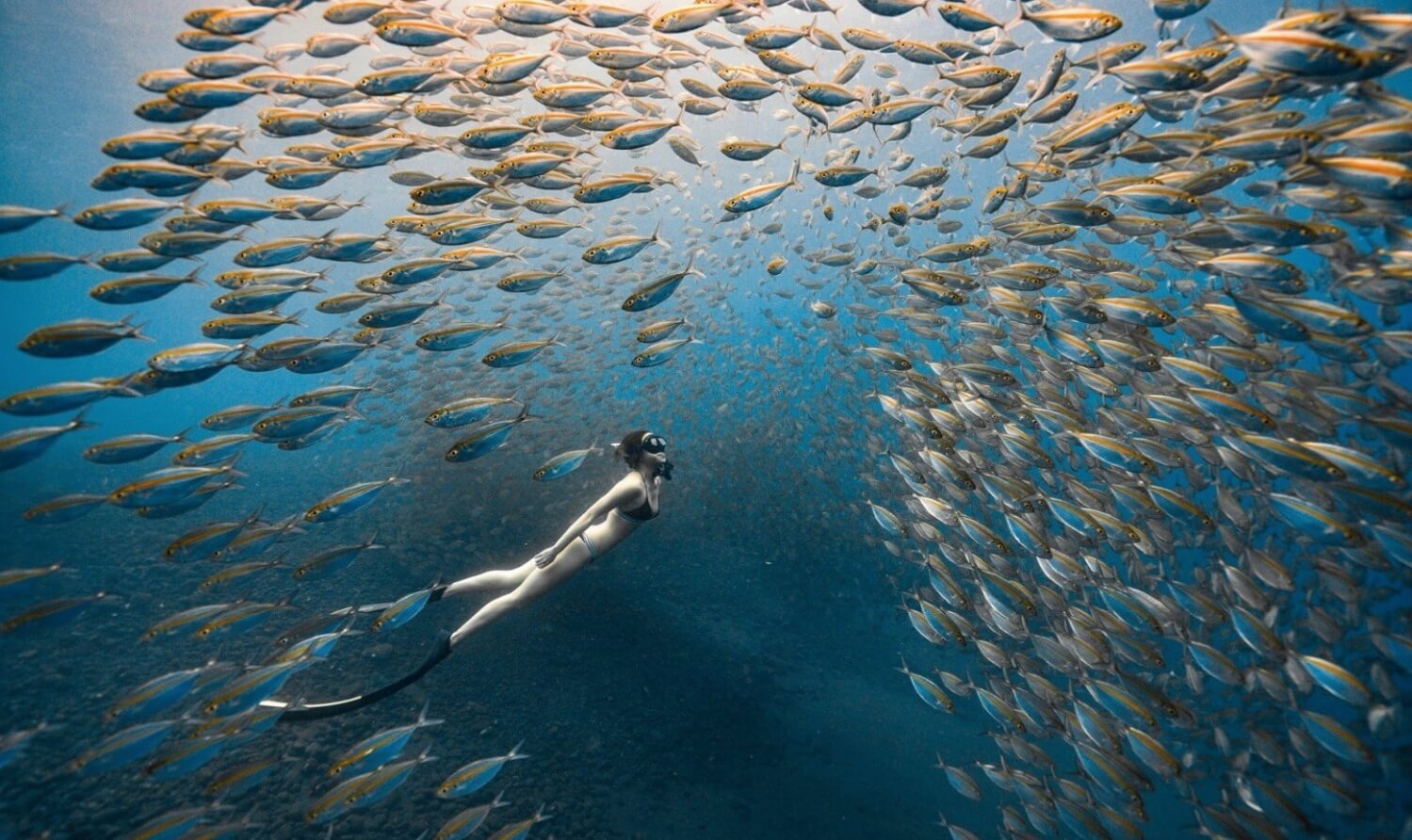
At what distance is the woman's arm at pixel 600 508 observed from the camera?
619 centimetres

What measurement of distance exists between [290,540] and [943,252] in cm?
1214

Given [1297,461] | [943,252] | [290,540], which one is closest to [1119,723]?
[1297,461]

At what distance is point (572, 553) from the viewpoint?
6516 millimetres

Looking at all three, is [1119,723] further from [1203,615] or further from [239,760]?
[239,760]

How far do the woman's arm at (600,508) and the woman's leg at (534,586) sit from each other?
0.35 ft

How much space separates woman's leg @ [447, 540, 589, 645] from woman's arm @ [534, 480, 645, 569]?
0.35 feet

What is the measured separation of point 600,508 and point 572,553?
2.18ft

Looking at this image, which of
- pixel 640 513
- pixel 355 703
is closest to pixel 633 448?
pixel 640 513

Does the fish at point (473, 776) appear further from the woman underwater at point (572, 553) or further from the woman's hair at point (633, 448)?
the woman's hair at point (633, 448)

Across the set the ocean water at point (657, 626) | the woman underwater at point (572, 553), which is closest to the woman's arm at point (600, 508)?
the woman underwater at point (572, 553)

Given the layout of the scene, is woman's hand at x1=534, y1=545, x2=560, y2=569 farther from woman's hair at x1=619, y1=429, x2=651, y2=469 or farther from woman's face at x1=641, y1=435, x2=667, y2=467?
woman's face at x1=641, y1=435, x2=667, y2=467

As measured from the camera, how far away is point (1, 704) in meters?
6.54

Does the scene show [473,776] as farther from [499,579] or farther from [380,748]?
[499,579]

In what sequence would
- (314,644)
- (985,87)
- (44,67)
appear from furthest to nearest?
1. (44,67)
2. (985,87)
3. (314,644)
